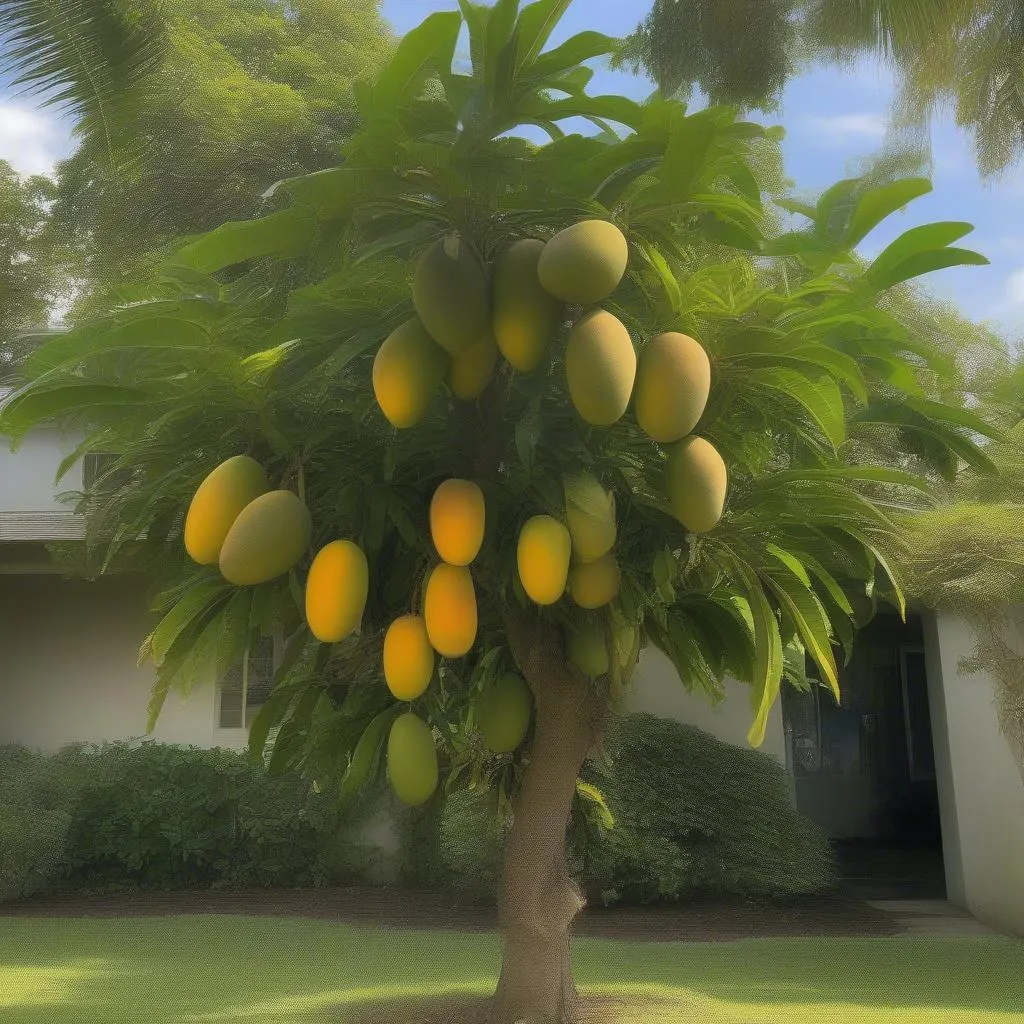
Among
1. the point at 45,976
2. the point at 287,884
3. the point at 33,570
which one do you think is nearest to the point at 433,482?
the point at 45,976

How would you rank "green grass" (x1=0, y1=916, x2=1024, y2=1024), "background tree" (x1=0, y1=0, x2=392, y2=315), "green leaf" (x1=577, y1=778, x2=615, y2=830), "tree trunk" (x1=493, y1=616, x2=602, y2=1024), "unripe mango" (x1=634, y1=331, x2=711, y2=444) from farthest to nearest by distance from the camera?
1. "background tree" (x1=0, y1=0, x2=392, y2=315)
2. "green grass" (x1=0, y1=916, x2=1024, y2=1024)
3. "green leaf" (x1=577, y1=778, x2=615, y2=830)
4. "tree trunk" (x1=493, y1=616, x2=602, y2=1024)
5. "unripe mango" (x1=634, y1=331, x2=711, y2=444)

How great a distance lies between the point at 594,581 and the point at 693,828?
266 inches

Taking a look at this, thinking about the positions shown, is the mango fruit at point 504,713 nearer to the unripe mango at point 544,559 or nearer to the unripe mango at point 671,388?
the unripe mango at point 544,559

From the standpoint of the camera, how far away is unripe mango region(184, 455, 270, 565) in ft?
8.60

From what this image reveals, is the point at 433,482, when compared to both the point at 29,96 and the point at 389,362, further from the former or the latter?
the point at 29,96

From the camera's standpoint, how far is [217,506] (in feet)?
8.68

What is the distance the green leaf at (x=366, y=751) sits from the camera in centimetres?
381

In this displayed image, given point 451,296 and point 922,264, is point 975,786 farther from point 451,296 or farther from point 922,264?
point 451,296

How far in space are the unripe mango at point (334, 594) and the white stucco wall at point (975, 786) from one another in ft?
21.1

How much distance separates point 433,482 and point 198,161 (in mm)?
7261

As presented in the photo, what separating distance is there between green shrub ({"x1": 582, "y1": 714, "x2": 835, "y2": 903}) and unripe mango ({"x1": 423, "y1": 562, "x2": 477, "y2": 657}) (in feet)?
20.8

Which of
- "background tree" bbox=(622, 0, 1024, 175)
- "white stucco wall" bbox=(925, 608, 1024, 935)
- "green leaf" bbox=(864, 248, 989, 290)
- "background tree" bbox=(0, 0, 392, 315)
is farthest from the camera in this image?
"white stucco wall" bbox=(925, 608, 1024, 935)

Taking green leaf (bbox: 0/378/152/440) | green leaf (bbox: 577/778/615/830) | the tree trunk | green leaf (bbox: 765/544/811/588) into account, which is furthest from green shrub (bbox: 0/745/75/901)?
green leaf (bbox: 765/544/811/588)

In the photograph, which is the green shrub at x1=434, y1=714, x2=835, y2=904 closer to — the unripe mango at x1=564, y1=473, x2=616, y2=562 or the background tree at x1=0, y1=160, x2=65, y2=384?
the background tree at x1=0, y1=160, x2=65, y2=384
